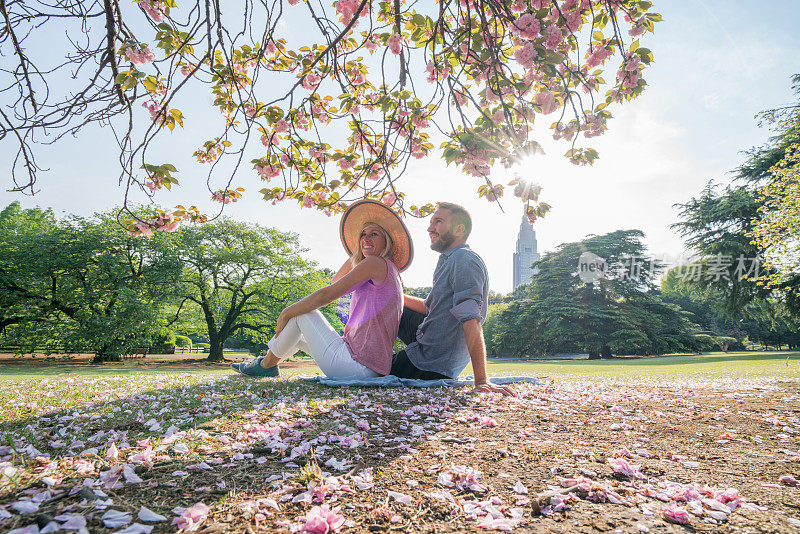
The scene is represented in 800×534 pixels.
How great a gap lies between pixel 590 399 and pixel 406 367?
82.7 inches

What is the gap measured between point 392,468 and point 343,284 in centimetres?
240

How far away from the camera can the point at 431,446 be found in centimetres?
217

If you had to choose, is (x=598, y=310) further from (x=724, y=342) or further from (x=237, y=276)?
(x=237, y=276)

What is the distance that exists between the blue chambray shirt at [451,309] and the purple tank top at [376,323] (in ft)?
1.28

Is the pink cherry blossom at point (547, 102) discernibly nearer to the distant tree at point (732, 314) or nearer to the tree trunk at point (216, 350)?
the tree trunk at point (216, 350)

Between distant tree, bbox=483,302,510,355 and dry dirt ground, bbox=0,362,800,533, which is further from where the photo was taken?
distant tree, bbox=483,302,510,355

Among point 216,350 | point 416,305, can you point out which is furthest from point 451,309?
point 216,350

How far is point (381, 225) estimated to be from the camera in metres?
4.65

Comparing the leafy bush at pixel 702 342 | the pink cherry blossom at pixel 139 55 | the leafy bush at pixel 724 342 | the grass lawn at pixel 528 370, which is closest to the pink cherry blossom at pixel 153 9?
the pink cherry blossom at pixel 139 55

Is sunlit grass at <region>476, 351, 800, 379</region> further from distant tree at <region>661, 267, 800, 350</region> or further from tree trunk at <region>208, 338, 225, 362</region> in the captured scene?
tree trunk at <region>208, 338, 225, 362</region>

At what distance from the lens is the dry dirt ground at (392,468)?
52.6 inches

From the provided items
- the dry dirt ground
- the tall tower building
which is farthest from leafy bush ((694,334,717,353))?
the tall tower building

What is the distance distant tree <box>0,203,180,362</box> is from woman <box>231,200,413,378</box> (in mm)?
16441

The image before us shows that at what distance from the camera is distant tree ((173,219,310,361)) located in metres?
22.5
